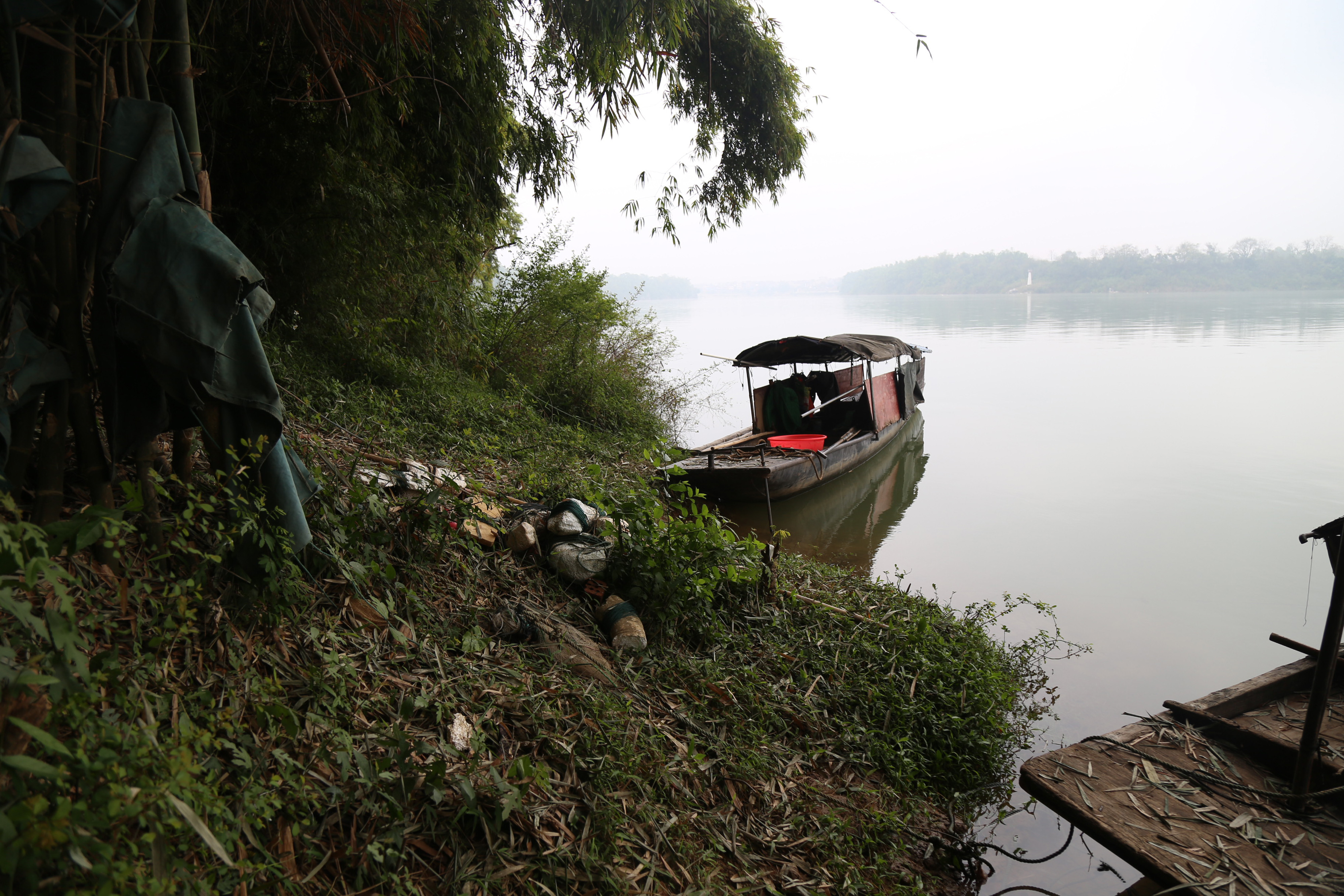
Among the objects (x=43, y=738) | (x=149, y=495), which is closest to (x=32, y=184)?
(x=149, y=495)

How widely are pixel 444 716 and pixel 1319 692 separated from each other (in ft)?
10.2

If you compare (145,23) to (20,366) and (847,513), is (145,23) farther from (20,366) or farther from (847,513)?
(847,513)

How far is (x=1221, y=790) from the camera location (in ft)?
9.32

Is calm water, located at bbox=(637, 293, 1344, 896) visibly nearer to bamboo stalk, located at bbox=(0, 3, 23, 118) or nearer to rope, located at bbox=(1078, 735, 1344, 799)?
rope, located at bbox=(1078, 735, 1344, 799)

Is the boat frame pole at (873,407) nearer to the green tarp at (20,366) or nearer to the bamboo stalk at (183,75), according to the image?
the bamboo stalk at (183,75)

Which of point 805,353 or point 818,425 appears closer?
point 805,353

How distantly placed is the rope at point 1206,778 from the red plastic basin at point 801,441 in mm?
6533

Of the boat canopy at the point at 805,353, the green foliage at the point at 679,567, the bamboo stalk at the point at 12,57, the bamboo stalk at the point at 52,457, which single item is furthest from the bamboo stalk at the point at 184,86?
the boat canopy at the point at 805,353

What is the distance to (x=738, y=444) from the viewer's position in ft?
31.0

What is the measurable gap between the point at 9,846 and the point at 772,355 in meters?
9.64

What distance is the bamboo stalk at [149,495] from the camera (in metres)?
2.19

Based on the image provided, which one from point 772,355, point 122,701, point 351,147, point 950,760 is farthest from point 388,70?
point 772,355

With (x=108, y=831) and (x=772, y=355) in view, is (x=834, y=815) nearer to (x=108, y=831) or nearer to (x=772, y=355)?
(x=108, y=831)

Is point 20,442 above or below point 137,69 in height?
below
